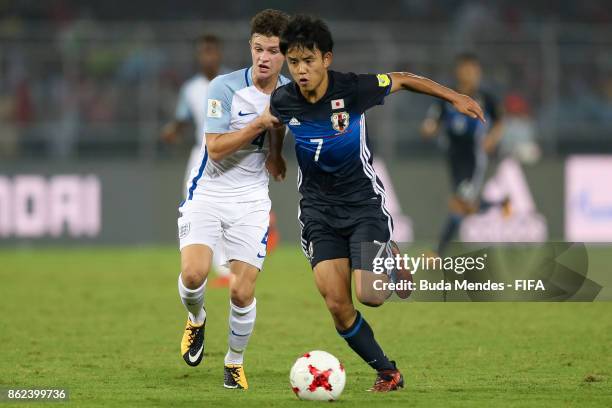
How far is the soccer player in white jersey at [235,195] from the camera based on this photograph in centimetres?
745

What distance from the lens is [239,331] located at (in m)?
7.55

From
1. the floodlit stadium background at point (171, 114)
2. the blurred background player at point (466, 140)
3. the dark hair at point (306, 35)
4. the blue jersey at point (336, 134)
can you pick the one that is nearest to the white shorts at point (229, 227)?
the blue jersey at point (336, 134)

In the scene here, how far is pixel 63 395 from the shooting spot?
22.7ft

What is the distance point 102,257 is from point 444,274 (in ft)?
38.0

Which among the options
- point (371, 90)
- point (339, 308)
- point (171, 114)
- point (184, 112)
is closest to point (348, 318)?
point (339, 308)

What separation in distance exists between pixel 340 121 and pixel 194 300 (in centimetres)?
164

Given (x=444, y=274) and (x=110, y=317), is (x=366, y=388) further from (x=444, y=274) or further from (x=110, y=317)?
(x=110, y=317)

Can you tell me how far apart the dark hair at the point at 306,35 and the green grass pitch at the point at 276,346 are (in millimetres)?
2113

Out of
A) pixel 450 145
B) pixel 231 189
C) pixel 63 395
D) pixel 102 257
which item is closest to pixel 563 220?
pixel 450 145

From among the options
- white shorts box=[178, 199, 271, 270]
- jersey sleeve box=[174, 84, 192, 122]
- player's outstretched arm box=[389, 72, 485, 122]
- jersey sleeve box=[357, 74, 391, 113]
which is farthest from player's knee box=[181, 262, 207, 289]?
jersey sleeve box=[174, 84, 192, 122]

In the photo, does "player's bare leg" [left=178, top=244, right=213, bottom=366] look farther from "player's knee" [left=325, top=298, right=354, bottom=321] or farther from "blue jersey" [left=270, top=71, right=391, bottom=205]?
"player's knee" [left=325, top=298, right=354, bottom=321]

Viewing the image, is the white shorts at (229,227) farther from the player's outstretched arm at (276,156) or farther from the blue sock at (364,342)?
the blue sock at (364,342)

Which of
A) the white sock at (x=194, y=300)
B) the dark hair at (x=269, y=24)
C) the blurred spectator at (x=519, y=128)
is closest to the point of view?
the dark hair at (x=269, y=24)

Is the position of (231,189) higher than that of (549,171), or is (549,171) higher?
(231,189)
